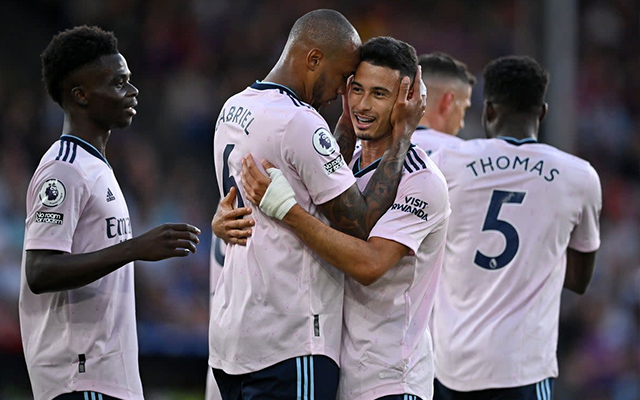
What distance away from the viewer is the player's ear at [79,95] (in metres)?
4.39

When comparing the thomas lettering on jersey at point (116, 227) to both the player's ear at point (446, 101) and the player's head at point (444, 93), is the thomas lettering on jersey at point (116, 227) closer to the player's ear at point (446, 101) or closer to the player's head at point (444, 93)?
the player's head at point (444, 93)

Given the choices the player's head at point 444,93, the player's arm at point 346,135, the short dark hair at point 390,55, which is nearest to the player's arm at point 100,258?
the player's arm at point 346,135

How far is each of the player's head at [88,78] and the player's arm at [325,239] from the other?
3.40ft

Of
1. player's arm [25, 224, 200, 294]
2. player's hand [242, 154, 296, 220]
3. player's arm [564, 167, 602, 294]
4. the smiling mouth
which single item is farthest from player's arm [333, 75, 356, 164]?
player's arm [564, 167, 602, 294]

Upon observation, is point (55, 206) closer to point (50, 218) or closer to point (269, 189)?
point (50, 218)

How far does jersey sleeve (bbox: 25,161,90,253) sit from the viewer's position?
400cm

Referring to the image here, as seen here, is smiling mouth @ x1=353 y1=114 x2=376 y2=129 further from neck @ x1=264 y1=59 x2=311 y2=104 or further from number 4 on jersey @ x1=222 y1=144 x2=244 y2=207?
number 4 on jersey @ x1=222 y1=144 x2=244 y2=207

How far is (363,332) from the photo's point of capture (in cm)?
390

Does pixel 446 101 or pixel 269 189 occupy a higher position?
pixel 446 101

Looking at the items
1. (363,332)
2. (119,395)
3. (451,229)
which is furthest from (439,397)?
(119,395)

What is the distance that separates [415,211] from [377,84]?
60cm

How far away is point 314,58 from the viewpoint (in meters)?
4.00

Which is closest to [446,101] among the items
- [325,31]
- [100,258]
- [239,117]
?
[325,31]

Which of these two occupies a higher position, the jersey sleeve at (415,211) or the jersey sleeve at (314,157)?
the jersey sleeve at (314,157)
